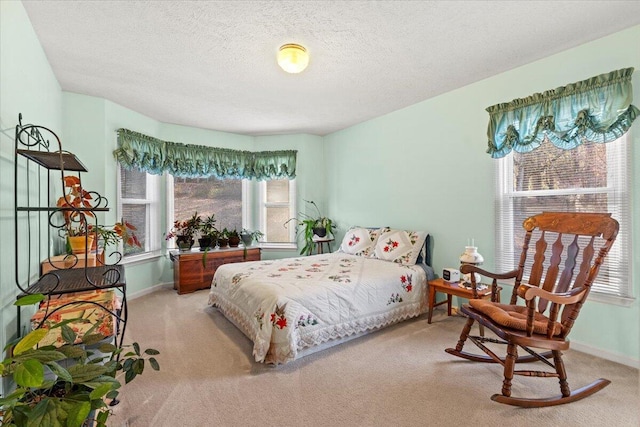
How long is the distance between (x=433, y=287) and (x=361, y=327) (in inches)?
34.4

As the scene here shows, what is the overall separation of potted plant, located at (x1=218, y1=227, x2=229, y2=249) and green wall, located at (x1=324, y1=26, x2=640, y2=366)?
69.7 inches

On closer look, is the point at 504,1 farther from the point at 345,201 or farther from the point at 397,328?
the point at 345,201

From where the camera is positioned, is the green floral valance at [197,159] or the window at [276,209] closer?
the green floral valance at [197,159]

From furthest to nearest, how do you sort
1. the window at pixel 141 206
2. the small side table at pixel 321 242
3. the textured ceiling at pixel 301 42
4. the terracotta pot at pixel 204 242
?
the small side table at pixel 321 242 → the terracotta pot at pixel 204 242 → the window at pixel 141 206 → the textured ceiling at pixel 301 42

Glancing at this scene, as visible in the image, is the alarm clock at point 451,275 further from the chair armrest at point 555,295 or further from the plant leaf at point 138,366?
the plant leaf at point 138,366

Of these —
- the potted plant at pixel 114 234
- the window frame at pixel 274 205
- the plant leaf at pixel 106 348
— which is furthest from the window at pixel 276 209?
the plant leaf at pixel 106 348

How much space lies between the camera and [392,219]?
4.08 meters

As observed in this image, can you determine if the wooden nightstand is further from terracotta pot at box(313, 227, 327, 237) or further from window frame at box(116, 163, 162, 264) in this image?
terracotta pot at box(313, 227, 327, 237)

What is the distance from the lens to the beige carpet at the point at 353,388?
1.71 m

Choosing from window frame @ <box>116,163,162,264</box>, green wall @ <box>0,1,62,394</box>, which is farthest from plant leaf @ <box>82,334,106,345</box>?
window frame @ <box>116,163,162,264</box>

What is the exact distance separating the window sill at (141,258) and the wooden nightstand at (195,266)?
19 centimetres

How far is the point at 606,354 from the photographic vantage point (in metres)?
2.32

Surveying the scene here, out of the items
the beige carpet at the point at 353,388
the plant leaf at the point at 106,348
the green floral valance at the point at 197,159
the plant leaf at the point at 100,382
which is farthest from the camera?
the green floral valance at the point at 197,159

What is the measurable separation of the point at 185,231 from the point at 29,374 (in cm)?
408
